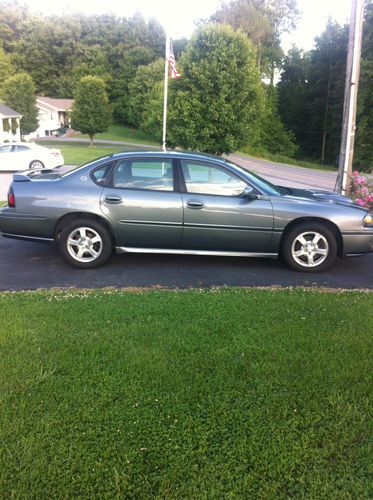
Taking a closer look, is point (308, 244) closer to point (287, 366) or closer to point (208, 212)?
point (208, 212)

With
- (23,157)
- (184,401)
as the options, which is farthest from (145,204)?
(23,157)

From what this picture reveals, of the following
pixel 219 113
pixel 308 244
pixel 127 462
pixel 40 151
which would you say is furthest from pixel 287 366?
pixel 40 151

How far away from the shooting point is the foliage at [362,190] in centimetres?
826

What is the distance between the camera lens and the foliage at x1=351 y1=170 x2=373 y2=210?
8258 millimetres

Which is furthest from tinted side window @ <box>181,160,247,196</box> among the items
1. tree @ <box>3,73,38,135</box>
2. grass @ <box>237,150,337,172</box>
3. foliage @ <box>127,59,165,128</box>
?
foliage @ <box>127,59,165,128</box>

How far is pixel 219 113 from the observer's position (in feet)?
58.6

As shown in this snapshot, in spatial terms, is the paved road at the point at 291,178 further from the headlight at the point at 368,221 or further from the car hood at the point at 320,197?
the headlight at the point at 368,221

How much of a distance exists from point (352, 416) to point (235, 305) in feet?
5.95

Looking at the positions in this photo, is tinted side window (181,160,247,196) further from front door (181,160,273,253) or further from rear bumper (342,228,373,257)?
rear bumper (342,228,373,257)

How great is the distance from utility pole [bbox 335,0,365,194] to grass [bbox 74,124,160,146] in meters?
47.9

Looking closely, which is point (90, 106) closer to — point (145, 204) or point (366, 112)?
point (366, 112)

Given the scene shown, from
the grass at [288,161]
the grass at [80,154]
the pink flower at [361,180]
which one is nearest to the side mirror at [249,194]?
the pink flower at [361,180]

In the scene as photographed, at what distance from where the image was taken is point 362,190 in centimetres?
874

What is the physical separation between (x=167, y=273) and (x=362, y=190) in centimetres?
503
